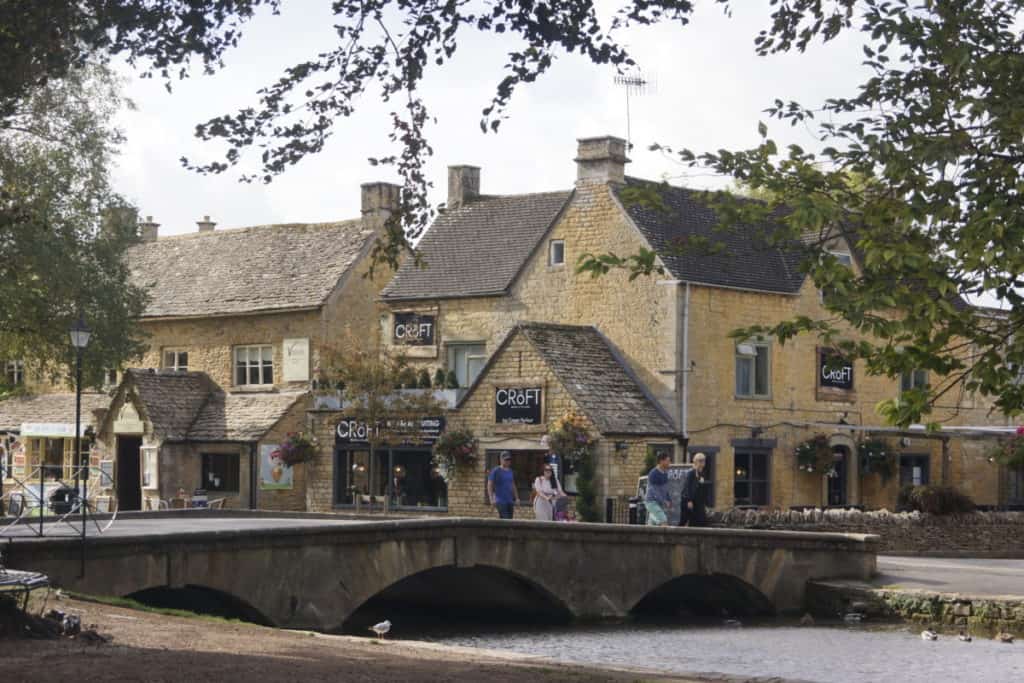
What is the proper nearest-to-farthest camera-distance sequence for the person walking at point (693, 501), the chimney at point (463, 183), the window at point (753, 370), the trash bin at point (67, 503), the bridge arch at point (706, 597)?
the trash bin at point (67, 503) < the person walking at point (693, 501) < the bridge arch at point (706, 597) < the window at point (753, 370) < the chimney at point (463, 183)

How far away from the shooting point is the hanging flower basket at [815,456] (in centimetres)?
4478

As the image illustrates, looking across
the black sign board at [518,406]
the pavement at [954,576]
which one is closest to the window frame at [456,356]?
the black sign board at [518,406]

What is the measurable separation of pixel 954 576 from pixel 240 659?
18.7 metres

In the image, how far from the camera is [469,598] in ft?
105

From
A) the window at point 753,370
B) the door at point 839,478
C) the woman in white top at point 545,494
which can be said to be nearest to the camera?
the woman in white top at point 545,494

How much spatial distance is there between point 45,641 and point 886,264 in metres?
8.01

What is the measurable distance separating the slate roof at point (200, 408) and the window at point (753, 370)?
13.0m

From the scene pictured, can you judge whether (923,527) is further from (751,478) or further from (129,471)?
(129,471)

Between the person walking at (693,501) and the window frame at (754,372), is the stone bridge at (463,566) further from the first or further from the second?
the window frame at (754,372)

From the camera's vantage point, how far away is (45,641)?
15641 millimetres

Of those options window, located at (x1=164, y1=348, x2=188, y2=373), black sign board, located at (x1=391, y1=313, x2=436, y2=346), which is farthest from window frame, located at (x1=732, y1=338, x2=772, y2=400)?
window, located at (x1=164, y1=348, x2=188, y2=373)

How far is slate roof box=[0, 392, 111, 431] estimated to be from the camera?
55.0m

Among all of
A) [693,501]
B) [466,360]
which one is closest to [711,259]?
[466,360]

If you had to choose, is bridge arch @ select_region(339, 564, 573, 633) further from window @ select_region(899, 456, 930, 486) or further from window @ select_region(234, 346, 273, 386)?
window @ select_region(234, 346, 273, 386)
